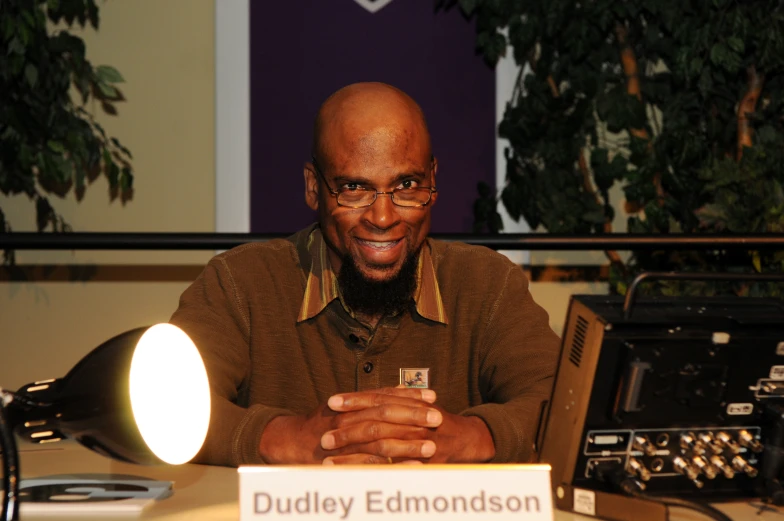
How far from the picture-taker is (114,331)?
316cm

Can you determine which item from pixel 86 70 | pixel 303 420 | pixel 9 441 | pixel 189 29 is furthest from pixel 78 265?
pixel 9 441

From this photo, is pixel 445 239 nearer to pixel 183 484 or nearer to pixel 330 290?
pixel 330 290

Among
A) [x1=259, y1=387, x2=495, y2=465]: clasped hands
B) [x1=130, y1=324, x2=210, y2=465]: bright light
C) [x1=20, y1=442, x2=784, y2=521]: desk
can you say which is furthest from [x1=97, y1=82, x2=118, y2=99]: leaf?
[x1=130, y1=324, x2=210, y2=465]: bright light

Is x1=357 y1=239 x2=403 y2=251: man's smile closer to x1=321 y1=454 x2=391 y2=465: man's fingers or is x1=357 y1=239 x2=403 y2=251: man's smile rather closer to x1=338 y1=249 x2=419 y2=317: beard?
x1=338 y1=249 x2=419 y2=317: beard

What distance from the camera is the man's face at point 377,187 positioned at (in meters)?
1.61

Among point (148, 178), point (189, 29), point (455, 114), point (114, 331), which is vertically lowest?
point (114, 331)

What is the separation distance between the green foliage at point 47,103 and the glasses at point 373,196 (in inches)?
61.1

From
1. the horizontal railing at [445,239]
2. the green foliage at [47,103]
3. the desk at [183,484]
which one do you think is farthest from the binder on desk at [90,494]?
the green foliage at [47,103]

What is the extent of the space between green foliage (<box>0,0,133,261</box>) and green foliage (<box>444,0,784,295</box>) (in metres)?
1.22

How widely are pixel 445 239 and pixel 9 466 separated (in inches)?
51.3

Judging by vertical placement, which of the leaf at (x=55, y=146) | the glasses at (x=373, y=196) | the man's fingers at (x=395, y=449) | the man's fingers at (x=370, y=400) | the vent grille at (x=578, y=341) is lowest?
the man's fingers at (x=395, y=449)

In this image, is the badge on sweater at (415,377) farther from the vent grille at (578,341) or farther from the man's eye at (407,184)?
the vent grille at (578,341)

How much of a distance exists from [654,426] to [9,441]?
0.68 meters

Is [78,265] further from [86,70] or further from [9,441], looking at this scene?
[9,441]
